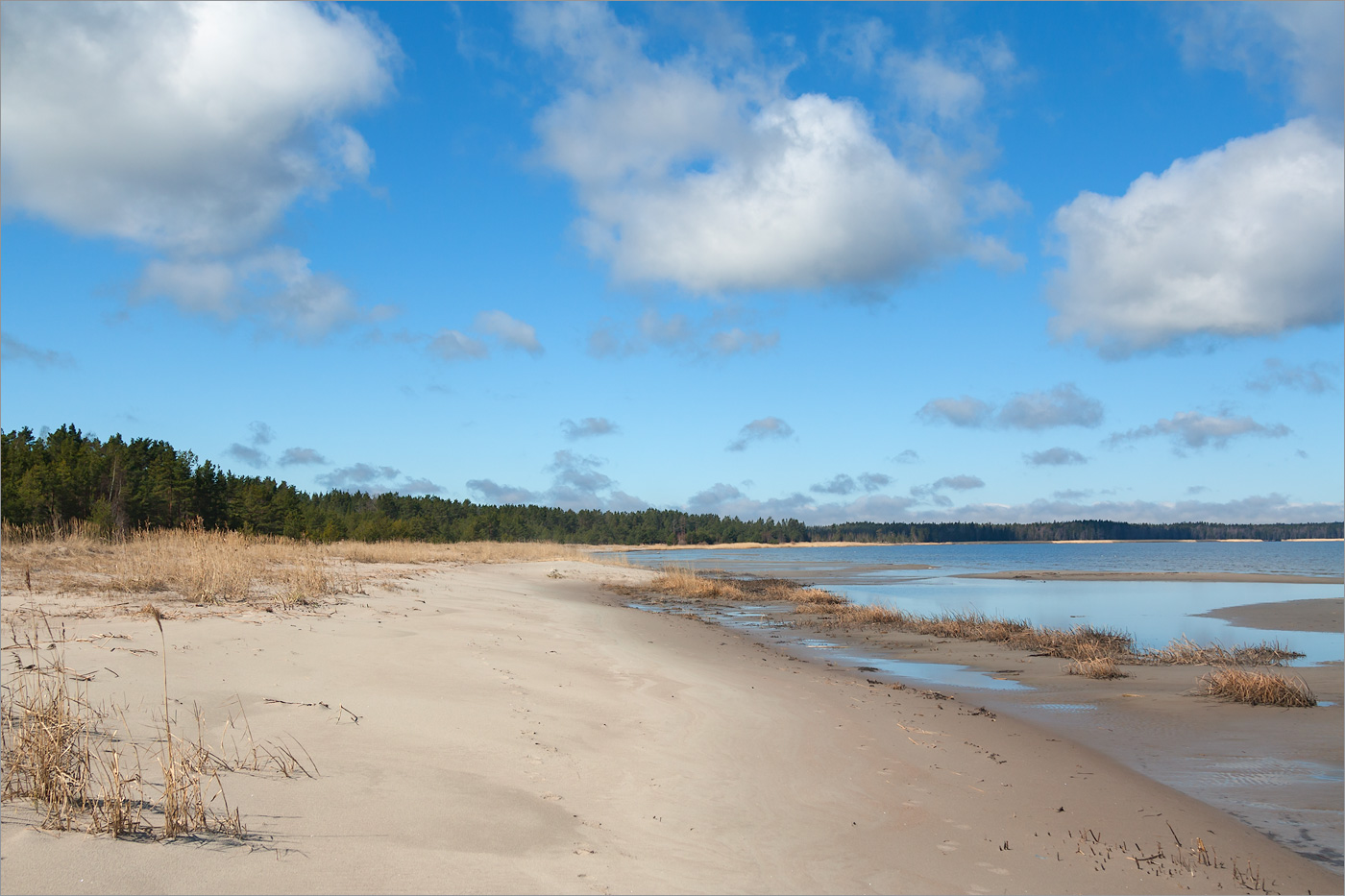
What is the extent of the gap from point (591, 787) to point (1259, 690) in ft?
38.2

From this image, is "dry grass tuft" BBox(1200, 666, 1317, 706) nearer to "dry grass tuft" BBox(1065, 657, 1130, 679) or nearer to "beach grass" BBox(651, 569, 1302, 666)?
"dry grass tuft" BBox(1065, 657, 1130, 679)

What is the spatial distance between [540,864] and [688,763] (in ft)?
10.7

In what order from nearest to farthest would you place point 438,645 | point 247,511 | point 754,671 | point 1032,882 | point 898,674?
point 1032,882 → point 438,645 → point 754,671 → point 898,674 → point 247,511

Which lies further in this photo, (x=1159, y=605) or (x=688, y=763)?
(x=1159, y=605)

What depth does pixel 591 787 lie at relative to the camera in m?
6.18

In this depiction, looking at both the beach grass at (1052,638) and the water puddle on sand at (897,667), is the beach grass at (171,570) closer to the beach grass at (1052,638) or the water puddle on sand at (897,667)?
the water puddle on sand at (897,667)

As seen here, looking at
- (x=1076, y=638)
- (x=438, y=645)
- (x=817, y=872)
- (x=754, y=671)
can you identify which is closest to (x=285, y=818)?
(x=817, y=872)

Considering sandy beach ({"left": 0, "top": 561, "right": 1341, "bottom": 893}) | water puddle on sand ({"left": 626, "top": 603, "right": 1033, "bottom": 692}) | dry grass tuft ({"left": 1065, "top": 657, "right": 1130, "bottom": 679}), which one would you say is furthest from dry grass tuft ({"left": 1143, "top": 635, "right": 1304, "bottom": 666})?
sandy beach ({"left": 0, "top": 561, "right": 1341, "bottom": 893})

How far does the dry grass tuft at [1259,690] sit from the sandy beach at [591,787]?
18.6 inches

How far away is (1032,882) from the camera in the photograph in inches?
211

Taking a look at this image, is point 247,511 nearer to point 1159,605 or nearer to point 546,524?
point 1159,605

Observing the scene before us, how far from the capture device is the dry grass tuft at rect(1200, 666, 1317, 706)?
12078mm

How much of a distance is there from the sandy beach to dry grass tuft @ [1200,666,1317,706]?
47cm

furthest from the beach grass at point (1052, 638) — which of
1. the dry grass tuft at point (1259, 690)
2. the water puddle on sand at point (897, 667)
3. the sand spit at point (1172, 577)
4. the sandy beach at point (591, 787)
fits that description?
the sand spit at point (1172, 577)
